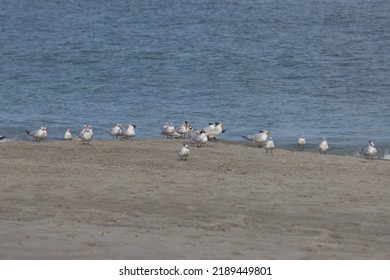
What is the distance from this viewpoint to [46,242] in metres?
11.7

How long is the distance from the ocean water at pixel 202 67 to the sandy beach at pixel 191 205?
5.08 metres

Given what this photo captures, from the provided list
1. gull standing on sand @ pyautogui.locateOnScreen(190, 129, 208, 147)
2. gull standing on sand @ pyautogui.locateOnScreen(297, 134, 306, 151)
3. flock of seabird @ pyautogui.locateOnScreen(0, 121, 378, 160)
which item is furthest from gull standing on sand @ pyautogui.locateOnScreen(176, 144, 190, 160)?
gull standing on sand @ pyautogui.locateOnScreen(297, 134, 306, 151)

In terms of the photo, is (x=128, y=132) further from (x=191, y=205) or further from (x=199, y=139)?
(x=191, y=205)

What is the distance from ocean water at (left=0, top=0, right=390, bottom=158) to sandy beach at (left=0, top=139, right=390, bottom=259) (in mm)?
5081

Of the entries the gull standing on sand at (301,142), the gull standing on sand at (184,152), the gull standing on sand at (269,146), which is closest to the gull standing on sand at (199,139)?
the gull standing on sand at (269,146)

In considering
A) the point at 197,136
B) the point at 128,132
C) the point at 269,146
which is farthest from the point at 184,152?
the point at 128,132

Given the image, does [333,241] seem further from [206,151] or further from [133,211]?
[206,151]

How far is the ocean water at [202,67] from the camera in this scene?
28.6 m

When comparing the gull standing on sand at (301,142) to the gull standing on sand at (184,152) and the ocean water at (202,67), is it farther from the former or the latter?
the gull standing on sand at (184,152)

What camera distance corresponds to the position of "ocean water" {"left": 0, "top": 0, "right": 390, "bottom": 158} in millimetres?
28641

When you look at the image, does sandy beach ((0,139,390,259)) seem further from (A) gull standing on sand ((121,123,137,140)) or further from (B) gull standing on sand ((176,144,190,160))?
(A) gull standing on sand ((121,123,137,140))

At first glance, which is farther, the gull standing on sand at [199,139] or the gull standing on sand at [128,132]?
the gull standing on sand at [128,132]

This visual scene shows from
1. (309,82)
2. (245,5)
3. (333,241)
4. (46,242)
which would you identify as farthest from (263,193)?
(245,5)

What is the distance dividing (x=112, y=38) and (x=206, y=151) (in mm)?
29045
